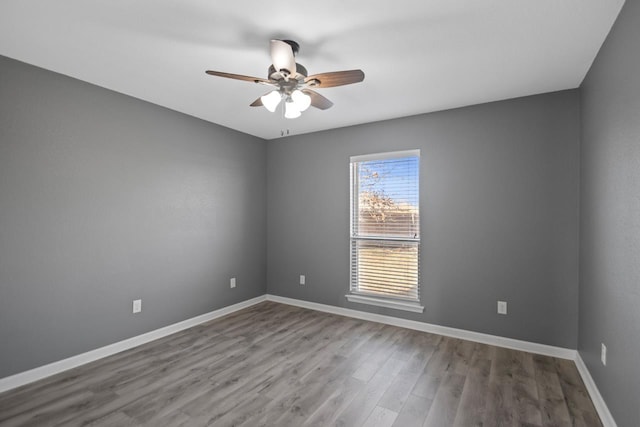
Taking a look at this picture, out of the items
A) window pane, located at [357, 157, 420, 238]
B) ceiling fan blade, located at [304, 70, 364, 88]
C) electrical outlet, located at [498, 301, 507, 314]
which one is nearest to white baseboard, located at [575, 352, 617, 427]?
electrical outlet, located at [498, 301, 507, 314]

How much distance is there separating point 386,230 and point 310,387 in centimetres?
208

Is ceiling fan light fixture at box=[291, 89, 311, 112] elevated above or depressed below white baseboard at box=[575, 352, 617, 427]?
above

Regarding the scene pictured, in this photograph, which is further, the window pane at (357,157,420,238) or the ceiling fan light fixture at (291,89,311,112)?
the window pane at (357,157,420,238)

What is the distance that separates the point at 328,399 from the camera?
2.26m

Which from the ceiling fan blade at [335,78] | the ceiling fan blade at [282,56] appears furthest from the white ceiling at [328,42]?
the ceiling fan blade at [335,78]

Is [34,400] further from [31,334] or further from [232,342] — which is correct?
[232,342]

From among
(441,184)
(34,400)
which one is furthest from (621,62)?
(34,400)

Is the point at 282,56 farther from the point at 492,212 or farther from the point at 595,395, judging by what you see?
the point at 595,395

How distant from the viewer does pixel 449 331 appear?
11.2 feet

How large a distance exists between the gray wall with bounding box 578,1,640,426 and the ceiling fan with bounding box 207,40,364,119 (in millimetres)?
1489

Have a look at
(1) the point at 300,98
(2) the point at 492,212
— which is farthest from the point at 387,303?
(1) the point at 300,98

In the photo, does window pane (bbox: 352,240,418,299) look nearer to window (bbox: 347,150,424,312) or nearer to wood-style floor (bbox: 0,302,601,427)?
window (bbox: 347,150,424,312)

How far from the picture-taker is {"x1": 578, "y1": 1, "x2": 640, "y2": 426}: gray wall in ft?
5.32

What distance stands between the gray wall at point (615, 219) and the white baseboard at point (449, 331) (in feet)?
1.07
